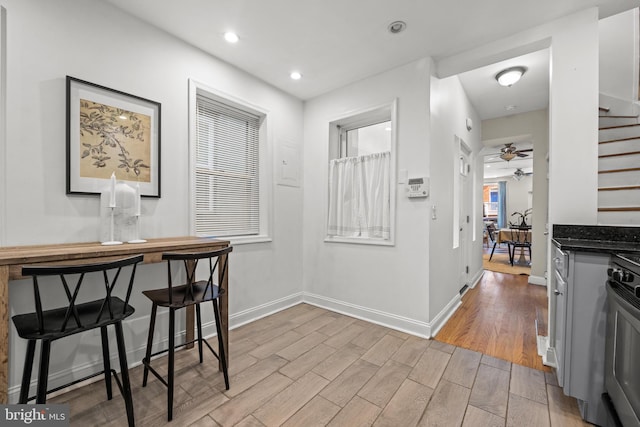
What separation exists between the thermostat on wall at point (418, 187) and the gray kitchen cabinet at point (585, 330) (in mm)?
1161

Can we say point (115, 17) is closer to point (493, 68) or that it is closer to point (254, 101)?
point (254, 101)

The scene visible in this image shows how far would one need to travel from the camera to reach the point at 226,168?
2865mm

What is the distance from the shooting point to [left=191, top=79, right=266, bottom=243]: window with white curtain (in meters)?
2.63

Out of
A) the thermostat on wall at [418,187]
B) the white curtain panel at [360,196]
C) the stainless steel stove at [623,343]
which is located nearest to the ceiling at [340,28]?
the white curtain panel at [360,196]

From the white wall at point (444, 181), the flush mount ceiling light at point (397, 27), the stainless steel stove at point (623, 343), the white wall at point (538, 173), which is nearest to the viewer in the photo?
the stainless steel stove at point (623, 343)

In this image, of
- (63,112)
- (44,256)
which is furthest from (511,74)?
(44,256)

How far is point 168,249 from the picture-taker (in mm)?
1787

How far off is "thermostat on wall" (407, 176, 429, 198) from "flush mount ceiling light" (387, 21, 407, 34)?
4.12 ft

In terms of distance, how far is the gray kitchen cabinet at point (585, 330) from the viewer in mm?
1495

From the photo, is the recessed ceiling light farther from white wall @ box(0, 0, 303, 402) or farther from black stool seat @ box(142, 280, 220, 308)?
black stool seat @ box(142, 280, 220, 308)

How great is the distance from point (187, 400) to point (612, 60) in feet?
16.1

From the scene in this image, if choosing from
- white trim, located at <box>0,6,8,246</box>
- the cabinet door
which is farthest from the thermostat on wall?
white trim, located at <box>0,6,8,246</box>

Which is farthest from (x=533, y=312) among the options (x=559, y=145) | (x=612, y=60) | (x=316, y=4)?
(x=316, y=4)

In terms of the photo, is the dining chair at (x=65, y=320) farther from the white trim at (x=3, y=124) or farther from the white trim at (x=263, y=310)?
the white trim at (x=263, y=310)
